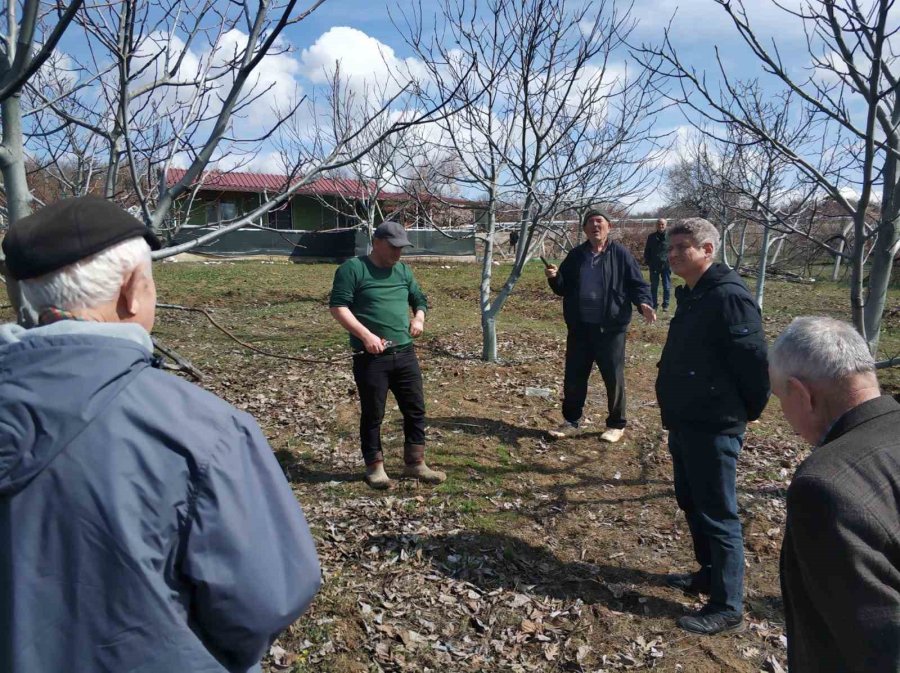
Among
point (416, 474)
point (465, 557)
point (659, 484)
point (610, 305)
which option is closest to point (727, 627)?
point (465, 557)

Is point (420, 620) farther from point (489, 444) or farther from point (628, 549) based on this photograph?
point (489, 444)

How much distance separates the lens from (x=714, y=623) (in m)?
3.17

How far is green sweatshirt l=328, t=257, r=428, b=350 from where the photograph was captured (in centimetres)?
440

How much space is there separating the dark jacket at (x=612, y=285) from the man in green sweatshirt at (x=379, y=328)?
4.52 feet

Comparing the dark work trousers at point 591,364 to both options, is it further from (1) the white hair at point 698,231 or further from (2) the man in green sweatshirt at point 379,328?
(1) the white hair at point 698,231

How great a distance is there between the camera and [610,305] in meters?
5.23

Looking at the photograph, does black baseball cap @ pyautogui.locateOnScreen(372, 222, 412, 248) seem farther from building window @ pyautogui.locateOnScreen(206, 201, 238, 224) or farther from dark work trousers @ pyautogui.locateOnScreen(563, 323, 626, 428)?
dark work trousers @ pyautogui.locateOnScreen(563, 323, 626, 428)

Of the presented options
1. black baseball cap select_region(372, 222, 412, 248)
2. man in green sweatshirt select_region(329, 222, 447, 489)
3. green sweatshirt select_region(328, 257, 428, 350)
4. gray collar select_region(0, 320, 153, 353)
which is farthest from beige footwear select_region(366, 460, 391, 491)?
gray collar select_region(0, 320, 153, 353)

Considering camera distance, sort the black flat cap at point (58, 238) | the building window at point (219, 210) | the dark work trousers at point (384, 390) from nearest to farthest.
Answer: the black flat cap at point (58, 238), the building window at point (219, 210), the dark work trousers at point (384, 390)

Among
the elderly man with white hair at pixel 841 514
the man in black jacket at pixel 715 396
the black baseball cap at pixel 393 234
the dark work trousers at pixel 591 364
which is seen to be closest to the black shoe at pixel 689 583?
the man in black jacket at pixel 715 396

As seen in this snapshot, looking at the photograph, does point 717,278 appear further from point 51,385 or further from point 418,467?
point 51,385

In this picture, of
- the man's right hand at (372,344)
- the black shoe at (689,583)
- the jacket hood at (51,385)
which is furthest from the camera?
the man's right hand at (372,344)

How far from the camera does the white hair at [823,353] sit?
1617 mm

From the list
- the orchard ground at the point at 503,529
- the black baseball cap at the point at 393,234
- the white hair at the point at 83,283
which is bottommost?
the orchard ground at the point at 503,529
